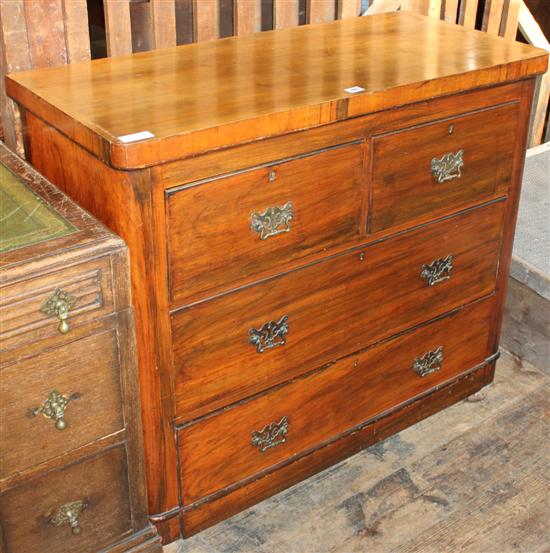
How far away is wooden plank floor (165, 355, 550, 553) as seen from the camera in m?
2.10

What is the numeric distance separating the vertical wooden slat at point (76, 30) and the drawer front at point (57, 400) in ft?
2.67

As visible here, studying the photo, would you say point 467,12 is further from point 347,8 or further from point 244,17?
point 244,17

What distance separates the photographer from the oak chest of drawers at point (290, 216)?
1.69 meters

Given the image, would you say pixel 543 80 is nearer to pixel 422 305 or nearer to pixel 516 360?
pixel 516 360

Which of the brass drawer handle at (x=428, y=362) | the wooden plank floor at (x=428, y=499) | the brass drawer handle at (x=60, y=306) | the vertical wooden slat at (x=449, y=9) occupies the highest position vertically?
the vertical wooden slat at (x=449, y=9)

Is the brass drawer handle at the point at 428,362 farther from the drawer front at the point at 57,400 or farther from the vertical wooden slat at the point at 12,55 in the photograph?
the vertical wooden slat at the point at 12,55

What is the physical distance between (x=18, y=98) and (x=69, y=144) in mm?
218

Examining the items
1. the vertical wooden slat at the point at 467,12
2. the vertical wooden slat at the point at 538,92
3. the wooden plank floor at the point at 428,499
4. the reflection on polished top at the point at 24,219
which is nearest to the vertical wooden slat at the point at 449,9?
the vertical wooden slat at the point at 467,12

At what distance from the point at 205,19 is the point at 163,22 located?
0.13m

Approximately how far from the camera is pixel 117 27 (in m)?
2.19

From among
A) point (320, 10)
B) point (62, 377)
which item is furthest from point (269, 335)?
point (320, 10)

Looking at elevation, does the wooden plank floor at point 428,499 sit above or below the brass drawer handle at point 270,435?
below

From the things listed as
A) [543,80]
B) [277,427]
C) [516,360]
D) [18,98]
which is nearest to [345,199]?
[277,427]

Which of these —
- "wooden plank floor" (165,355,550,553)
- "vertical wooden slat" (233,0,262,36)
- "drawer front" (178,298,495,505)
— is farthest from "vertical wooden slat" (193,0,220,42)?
"wooden plank floor" (165,355,550,553)
